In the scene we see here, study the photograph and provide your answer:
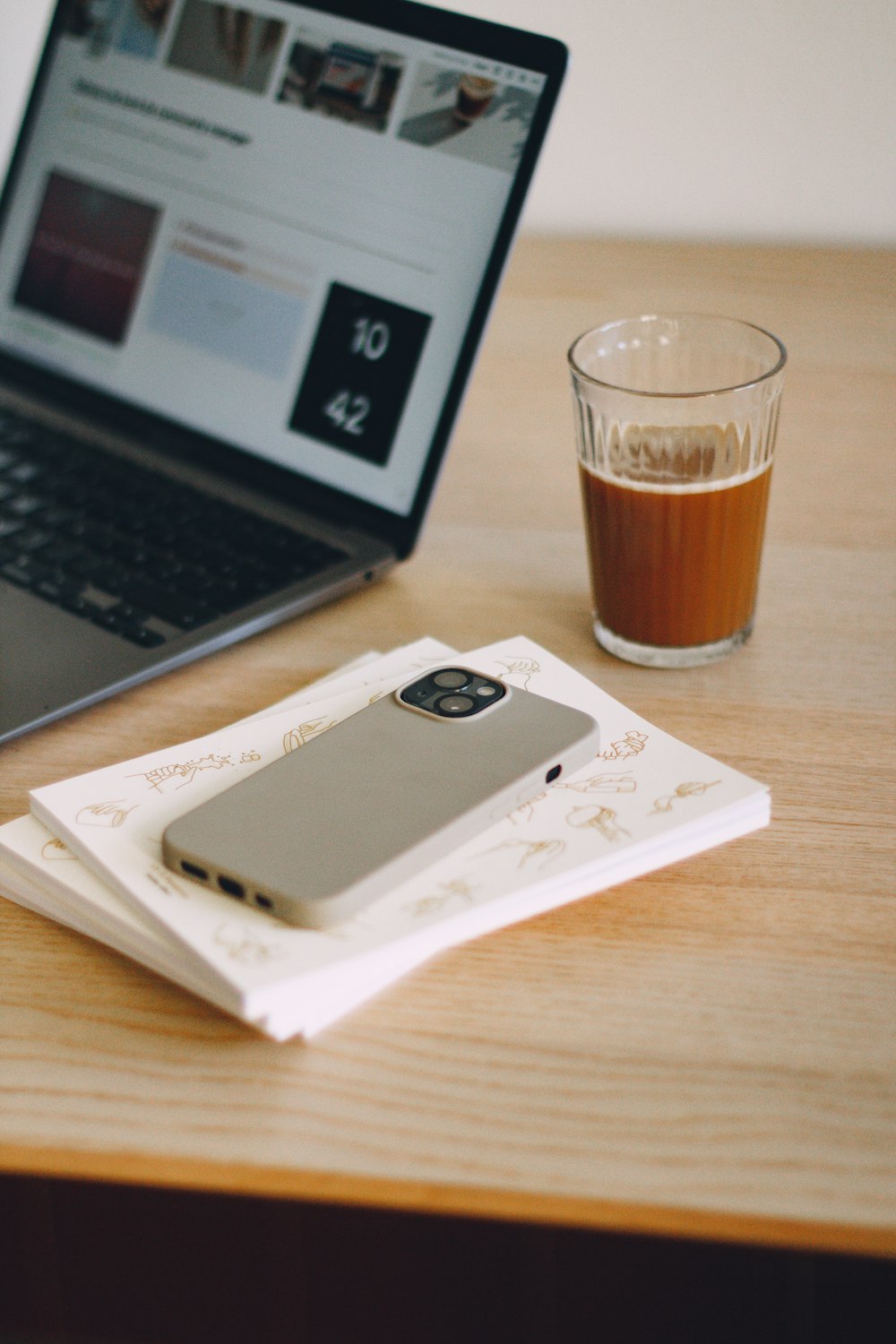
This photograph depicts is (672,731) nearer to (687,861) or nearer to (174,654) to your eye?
(687,861)

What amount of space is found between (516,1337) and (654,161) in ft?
3.34

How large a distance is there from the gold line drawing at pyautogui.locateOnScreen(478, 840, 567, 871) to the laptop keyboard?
245mm

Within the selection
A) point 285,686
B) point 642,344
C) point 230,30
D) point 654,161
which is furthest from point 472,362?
point 654,161

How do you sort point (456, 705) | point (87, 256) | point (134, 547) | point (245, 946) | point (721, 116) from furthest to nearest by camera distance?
point (721, 116) → point (87, 256) → point (134, 547) → point (456, 705) → point (245, 946)

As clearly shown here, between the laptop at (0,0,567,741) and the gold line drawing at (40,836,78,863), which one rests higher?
the laptop at (0,0,567,741)

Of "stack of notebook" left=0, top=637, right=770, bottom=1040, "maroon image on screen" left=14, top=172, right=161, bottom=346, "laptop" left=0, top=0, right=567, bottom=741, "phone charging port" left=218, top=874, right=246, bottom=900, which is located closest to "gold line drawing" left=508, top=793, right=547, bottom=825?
"stack of notebook" left=0, top=637, right=770, bottom=1040

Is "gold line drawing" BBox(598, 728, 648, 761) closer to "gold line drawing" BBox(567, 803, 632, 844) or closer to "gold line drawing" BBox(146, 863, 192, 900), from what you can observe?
"gold line drawing" BBox(567, 803, 632, 844)

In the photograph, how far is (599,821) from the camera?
1.57 feet

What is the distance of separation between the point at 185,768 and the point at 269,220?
42 cm

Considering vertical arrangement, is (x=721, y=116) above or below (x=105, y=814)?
above

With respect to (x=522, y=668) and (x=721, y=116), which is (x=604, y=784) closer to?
(x=522, y=668)

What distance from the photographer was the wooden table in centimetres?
38

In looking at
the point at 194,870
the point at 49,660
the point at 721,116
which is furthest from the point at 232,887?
the point at 721,116

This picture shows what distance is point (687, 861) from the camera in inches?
19.9
